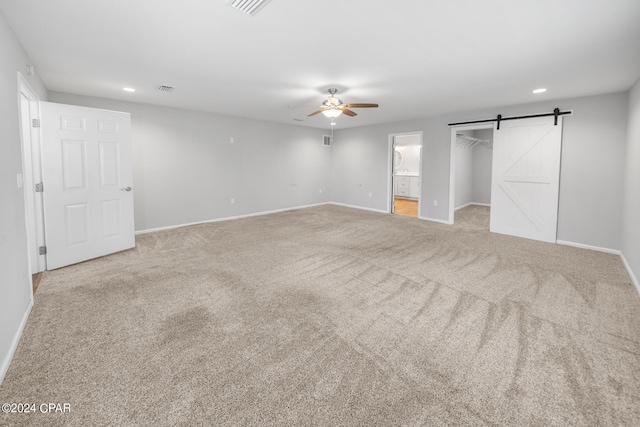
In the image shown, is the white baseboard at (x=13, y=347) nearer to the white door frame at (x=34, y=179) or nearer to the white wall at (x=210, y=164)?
the white door frame at (x=34, y=179)

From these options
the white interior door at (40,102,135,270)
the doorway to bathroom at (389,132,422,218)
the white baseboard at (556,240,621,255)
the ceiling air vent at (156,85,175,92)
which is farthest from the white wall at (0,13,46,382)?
the doorway to bathroom at (389,132,422,218)

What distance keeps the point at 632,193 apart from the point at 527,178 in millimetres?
1702

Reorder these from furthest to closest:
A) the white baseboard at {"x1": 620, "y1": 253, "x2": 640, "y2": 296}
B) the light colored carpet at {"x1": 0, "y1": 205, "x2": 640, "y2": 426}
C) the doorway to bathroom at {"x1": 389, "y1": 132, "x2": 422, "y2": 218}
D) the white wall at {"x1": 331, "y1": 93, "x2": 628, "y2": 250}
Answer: the doorway to bathroom at {"x1": 389, "y1": 132, "x2": 422, "y2": 218}, the white wall at {"x1": 331, "y1": 93, "x2": 628, "y2": 250}, the white baseboard at {"x1": 620, "y1": 253, "x2": 640, "y2": 296}, the light colored carpet at {"x1": 0, "y1": 205, "x2": 640, "y2": 426}

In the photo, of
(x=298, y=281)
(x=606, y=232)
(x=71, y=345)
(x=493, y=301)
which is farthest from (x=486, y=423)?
(x=606, y=232)

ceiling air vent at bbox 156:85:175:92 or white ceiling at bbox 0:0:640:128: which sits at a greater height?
ceiling air vent at bbox 156:85:175:92

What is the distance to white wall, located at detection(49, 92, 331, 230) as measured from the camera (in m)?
5.46

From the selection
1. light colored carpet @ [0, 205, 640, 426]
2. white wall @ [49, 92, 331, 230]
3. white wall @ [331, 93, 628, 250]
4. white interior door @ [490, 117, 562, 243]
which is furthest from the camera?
white wall @ [49, 92, 331, 230]

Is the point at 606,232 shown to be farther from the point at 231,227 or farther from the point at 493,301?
Answer: the point at 231,227

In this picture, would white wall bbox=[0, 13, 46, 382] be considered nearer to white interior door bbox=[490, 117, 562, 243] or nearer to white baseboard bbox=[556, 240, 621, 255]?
white interior door bbox=[490, 117, 562, 243]

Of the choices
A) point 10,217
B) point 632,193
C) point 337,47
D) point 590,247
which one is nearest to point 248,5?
point 337,47

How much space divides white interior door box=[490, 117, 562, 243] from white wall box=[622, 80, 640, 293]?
3.03ft

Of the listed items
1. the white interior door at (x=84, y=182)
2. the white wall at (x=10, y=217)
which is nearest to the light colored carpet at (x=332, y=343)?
the white wall at (x=10, y=217)

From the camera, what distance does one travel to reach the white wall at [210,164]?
5.46 metres

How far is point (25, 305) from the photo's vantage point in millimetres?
2447
